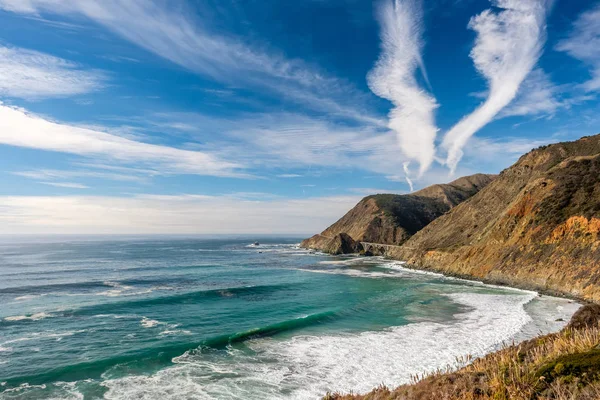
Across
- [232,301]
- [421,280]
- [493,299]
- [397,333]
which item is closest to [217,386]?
[397,333]

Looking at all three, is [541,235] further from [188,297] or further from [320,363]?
[188,297]

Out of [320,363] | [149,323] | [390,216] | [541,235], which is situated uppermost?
[390,216]

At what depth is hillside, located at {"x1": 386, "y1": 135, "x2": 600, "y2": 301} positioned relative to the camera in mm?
43000

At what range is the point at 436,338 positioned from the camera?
2542 centimetres

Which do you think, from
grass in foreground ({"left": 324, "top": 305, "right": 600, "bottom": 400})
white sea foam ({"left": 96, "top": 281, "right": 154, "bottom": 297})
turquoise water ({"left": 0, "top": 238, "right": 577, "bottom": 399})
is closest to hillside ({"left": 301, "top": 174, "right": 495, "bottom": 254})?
turquoise water ({"left": 0, "top": 238, "right": 577, "bottom": 399})

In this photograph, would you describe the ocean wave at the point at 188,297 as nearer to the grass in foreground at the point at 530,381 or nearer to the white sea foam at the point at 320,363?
the white sea foam at the point at 320,363

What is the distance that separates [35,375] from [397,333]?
2511cm

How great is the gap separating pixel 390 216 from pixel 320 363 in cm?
13263

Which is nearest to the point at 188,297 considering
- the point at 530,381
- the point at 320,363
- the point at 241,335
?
the point at 241,335

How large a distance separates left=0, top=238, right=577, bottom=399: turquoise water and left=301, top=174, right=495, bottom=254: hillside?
83422 millimetres

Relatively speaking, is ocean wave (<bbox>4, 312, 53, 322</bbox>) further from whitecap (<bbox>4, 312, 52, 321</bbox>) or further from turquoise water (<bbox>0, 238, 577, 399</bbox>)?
turquoise water (<bbox>0, 238, 577, 399</bbox>)

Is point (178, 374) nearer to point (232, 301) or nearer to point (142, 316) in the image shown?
point (142, 316)

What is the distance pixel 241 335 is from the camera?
89.5ft

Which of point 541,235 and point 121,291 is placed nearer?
point 121,291
